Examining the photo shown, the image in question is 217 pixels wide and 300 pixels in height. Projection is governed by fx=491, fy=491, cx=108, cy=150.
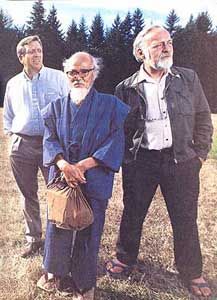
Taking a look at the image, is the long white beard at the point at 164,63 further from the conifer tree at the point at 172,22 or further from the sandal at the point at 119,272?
the sandal at the point at 119,272

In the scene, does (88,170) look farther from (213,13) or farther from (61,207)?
(213,13)

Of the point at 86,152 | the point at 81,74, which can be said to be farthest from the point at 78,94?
the point at 86,152

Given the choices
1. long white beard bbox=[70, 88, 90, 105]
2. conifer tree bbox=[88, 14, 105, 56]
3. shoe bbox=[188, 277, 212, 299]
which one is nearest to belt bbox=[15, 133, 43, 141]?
long white beard bbox=[70, 88, 90, 105]

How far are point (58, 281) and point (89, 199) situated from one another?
0.32 m

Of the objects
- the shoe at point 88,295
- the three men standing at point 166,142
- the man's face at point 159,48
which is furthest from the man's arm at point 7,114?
the shoe at point 88,295

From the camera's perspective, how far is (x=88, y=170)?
149cm

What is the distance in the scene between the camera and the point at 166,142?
1558mm

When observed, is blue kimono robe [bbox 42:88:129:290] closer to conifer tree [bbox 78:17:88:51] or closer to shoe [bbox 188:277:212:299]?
conifer tree [bbox 78:17:88:51]

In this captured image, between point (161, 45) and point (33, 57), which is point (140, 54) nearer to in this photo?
point (161, 45)

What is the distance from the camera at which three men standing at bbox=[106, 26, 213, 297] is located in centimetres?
154

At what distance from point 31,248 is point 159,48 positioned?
833mm

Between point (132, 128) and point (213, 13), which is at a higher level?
point (213, 13)

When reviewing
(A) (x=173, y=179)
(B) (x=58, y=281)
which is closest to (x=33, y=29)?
(A) (x=173, y=179)

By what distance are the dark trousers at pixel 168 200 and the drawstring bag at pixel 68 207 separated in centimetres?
23
